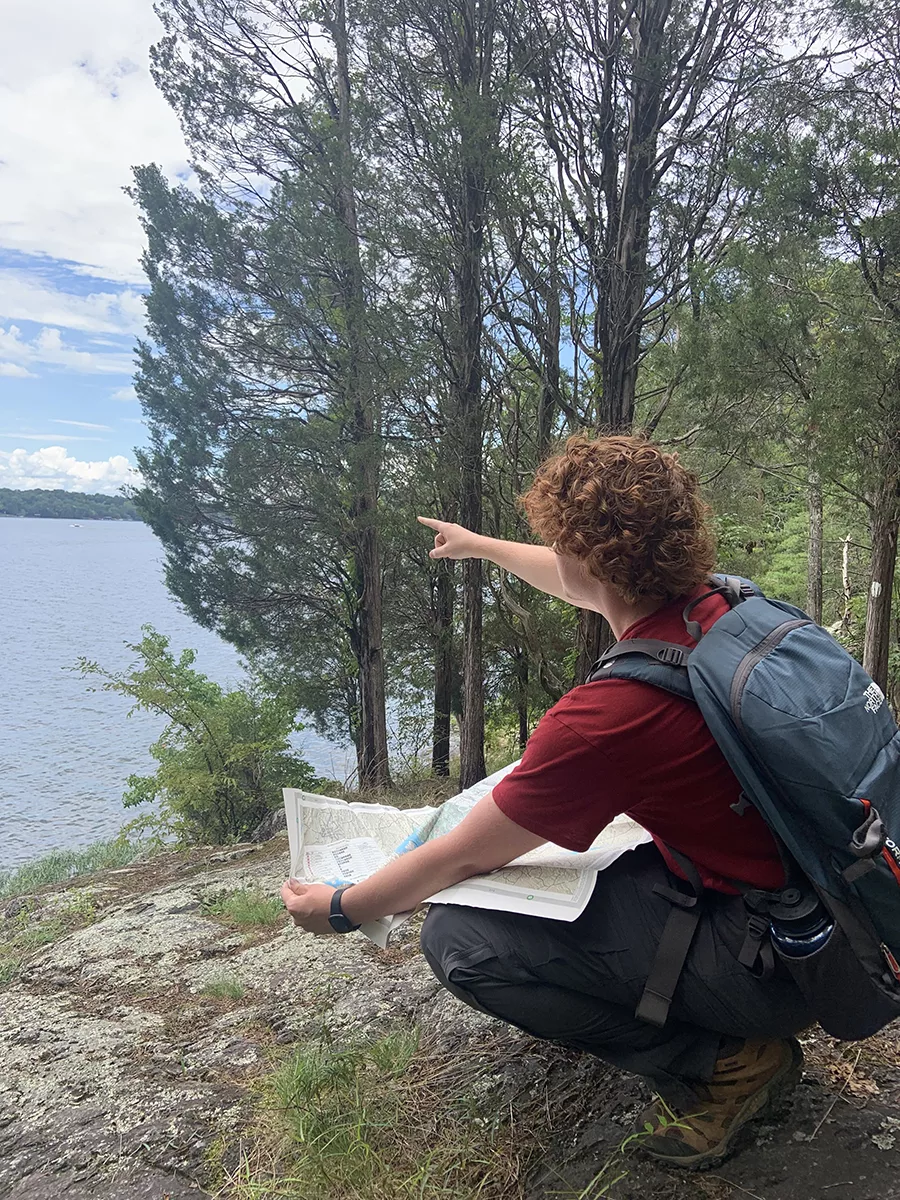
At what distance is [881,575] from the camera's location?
29.5 ft

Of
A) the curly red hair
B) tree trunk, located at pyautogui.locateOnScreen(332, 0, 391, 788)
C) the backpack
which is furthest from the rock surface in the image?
tree trunk, located at pyautogui.locateOnScreen(332, 0, 391, 788)

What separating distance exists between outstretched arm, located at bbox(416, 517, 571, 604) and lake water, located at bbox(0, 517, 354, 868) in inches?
396

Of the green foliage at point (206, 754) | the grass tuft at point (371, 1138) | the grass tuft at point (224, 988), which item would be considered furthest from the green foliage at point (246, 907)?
the green foliage at point (206, 754)

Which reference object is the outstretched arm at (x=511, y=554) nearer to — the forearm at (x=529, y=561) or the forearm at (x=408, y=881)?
the forearm at (x=529, y=561)

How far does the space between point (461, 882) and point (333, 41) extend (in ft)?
36.7

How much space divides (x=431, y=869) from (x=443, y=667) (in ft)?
38.1

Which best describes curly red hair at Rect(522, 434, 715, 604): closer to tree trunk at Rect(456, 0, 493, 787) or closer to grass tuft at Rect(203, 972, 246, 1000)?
grass tuft at Rect(203, 972, 246, 1000)

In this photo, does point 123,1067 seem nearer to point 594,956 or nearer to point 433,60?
point 594,956

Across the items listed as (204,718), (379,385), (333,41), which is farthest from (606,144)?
(204,718)

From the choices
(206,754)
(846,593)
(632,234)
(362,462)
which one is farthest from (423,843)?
(846,593)

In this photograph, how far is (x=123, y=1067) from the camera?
2475 mm

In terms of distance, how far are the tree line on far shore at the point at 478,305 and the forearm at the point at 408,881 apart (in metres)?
6.30

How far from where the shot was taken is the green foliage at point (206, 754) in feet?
37.6

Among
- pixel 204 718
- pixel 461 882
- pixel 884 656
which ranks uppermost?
pixel 461 882
